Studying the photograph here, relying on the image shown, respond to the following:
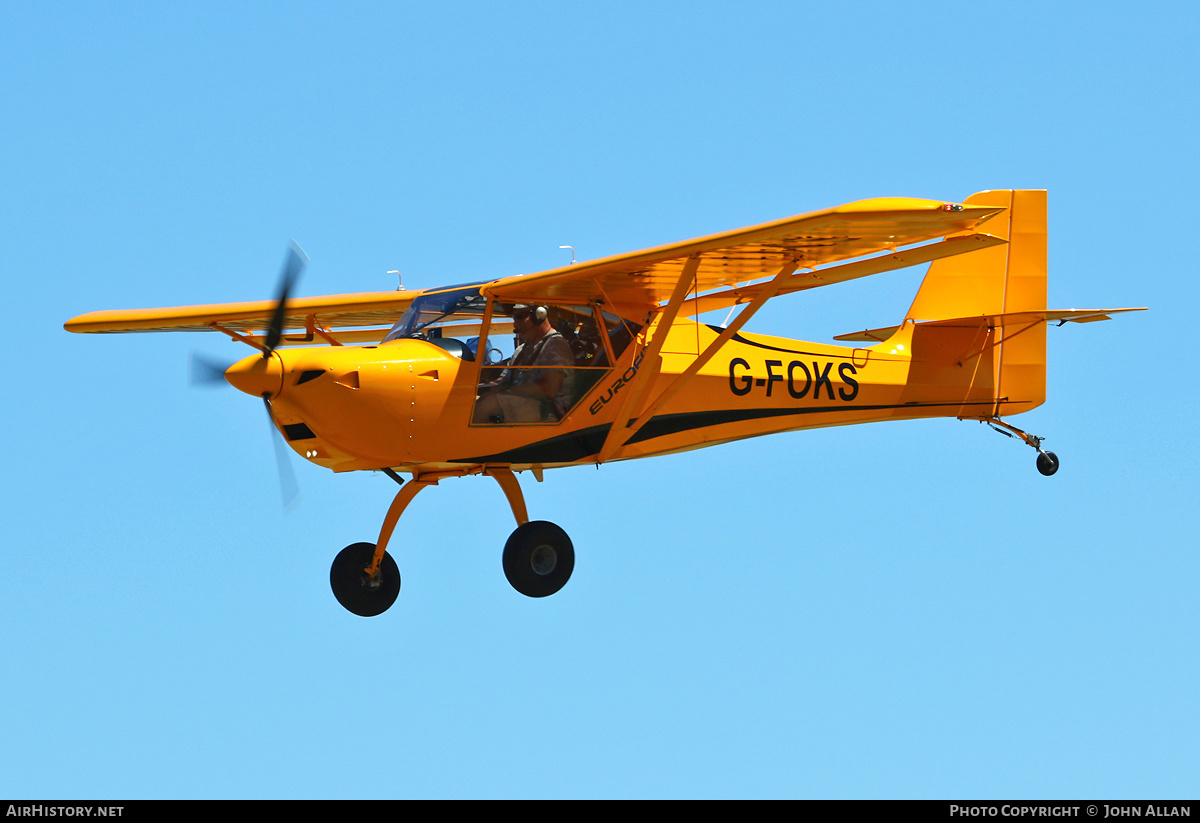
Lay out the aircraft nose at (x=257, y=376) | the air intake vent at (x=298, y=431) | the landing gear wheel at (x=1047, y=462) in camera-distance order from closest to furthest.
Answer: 1. the aircraft nose at (x=257, y=376)
2. the air intake vent at (x=298, y=431)
3. the landing gear wheel at (x=1047, y=462)

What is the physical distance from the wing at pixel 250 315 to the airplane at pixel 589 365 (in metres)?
0.03

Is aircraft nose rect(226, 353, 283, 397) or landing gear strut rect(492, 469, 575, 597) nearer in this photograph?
aircraft nose rect(226, 353, 283, 397)

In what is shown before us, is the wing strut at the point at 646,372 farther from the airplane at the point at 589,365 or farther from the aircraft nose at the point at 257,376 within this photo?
the aircraft nose at the point at 257,376

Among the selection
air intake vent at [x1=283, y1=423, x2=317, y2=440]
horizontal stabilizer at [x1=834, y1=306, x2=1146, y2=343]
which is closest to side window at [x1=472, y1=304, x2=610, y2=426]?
air intake vent at [x1=283, y1=423, x2=317, y2=440]

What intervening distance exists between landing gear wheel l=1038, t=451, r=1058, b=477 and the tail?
0.66m

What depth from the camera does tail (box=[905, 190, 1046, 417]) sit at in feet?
56.4

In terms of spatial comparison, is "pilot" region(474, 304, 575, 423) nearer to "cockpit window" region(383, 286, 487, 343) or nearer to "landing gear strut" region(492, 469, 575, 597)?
"cockpit window" region(383, 286, 487, 343)

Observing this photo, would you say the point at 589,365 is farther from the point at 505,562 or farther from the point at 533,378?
the point at 505,562

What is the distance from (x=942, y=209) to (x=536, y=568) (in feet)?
16.4

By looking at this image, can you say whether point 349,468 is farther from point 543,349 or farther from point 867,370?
point 867,370

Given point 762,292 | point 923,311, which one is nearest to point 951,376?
point 923,311

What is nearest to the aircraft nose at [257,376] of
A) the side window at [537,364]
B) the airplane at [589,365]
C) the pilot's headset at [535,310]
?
the airplane at [589,365]

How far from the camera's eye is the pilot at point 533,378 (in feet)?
45.6

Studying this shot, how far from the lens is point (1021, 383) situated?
683 inches
